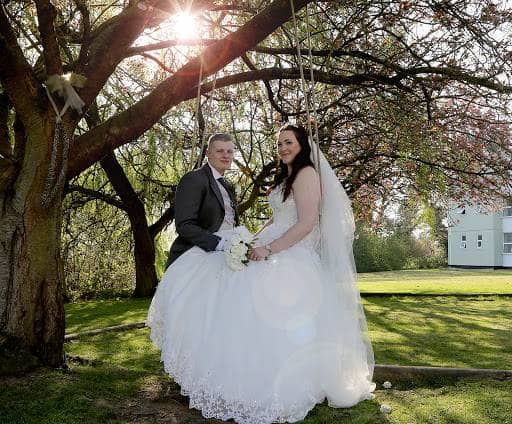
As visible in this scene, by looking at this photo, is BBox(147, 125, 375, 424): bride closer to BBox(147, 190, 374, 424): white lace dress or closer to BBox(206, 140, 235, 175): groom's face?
BBox(147, 190, 374, 424): white lace dress

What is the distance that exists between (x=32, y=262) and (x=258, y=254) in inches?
76.3

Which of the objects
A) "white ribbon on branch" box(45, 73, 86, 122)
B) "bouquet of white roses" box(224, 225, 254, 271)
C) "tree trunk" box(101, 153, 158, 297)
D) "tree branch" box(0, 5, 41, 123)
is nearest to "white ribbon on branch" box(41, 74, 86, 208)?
"white ribbon on branch" box(45, 73, 86, 122)

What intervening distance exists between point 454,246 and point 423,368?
115 ft

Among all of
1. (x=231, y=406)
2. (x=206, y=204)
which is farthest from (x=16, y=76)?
(x=231, y=406)

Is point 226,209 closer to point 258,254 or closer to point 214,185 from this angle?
point 214,185

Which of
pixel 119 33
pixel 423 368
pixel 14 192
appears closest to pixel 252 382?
pixel 423 368

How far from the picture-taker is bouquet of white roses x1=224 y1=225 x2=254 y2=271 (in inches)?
143

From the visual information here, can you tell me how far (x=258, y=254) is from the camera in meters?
3.70

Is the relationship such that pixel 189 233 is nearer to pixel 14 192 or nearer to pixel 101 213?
pixel 14 192

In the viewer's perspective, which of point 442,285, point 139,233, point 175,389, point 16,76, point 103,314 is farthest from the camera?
point 442,285

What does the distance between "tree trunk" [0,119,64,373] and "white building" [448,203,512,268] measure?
103 ft

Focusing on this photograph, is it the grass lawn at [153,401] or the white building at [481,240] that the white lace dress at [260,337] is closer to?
the grass lawn at [153,401]

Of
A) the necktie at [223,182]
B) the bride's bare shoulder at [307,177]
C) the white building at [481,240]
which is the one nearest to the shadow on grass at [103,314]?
the necktie at [223,182]

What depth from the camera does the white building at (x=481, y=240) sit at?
33.6 metres
